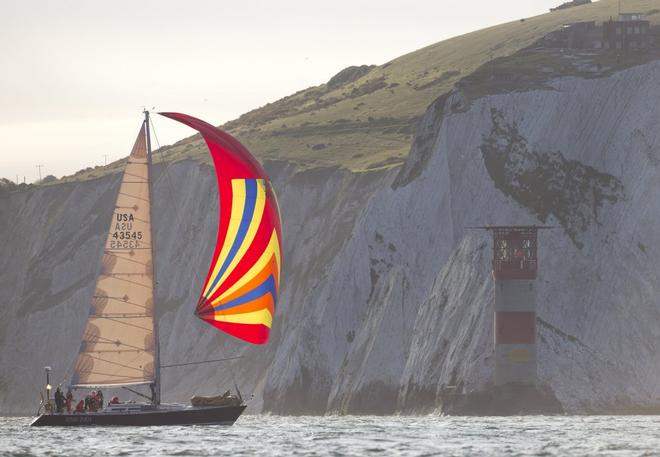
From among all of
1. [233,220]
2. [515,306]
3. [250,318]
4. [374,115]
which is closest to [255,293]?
[250,318]

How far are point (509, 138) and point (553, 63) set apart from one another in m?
8.84

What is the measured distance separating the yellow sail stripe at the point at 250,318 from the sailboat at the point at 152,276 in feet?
0.13

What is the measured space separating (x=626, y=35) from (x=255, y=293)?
6084 centimetres

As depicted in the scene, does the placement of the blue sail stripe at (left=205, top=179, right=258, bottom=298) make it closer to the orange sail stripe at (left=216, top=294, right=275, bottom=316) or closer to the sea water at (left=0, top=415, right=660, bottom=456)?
the orange sail stripe at (left=216, top=294, right=275, bottom=316)

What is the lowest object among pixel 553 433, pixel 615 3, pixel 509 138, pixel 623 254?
pixel 553 433

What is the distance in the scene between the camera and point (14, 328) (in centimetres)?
15200

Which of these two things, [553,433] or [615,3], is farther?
[615,3]

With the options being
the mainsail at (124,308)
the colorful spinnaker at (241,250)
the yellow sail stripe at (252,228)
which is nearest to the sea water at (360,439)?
the mainsail at (124,308)

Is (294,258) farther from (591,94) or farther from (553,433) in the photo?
(553,433)

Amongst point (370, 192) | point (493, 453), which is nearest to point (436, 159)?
point (370, 192)

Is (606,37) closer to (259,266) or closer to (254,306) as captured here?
(259,266)

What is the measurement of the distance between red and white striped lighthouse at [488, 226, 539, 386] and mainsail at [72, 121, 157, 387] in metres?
29.4

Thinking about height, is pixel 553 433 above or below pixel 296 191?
below

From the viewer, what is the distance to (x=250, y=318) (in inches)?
3017
